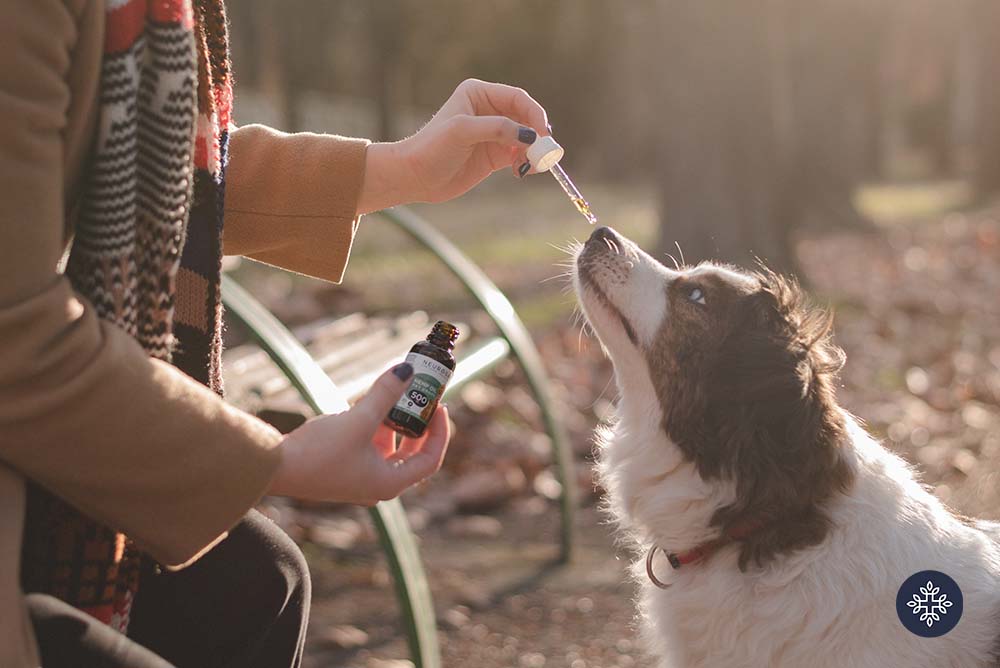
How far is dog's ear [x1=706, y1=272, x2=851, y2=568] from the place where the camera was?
2.17m

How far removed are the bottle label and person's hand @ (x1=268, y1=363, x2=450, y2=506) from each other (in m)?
0.03

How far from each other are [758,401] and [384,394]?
95 centimetres

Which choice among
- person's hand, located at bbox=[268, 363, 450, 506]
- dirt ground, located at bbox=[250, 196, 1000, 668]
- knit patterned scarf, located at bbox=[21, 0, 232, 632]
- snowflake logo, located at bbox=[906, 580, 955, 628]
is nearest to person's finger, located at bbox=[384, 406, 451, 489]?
person's hand, located at bbox=[268, 363, 450, 506]

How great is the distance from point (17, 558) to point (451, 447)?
11.1ft

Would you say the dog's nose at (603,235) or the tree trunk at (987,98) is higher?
the dog's nose at (603,235)

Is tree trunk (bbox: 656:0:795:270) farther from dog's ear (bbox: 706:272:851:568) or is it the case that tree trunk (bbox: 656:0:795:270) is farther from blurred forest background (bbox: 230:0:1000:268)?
dog's ear (bbox: 706:272:851:568)

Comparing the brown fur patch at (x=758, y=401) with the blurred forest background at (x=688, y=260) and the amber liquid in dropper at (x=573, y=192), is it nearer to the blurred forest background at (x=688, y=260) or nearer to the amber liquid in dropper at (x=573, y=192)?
the amber liquid in dropper at (x=573, y=192)

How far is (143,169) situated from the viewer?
1.53m

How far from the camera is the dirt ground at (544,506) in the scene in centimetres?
335

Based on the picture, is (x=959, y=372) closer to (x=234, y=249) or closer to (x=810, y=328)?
(x=810, y=328)

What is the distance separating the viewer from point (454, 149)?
7.27 ft

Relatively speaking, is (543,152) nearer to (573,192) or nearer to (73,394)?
(573,192)

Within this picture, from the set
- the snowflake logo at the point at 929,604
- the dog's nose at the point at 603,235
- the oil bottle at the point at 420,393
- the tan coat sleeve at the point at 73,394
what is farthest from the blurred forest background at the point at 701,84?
the tan coat sleeve at the point at 73,394

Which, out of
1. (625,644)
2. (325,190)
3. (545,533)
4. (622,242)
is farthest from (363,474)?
(545,533)
